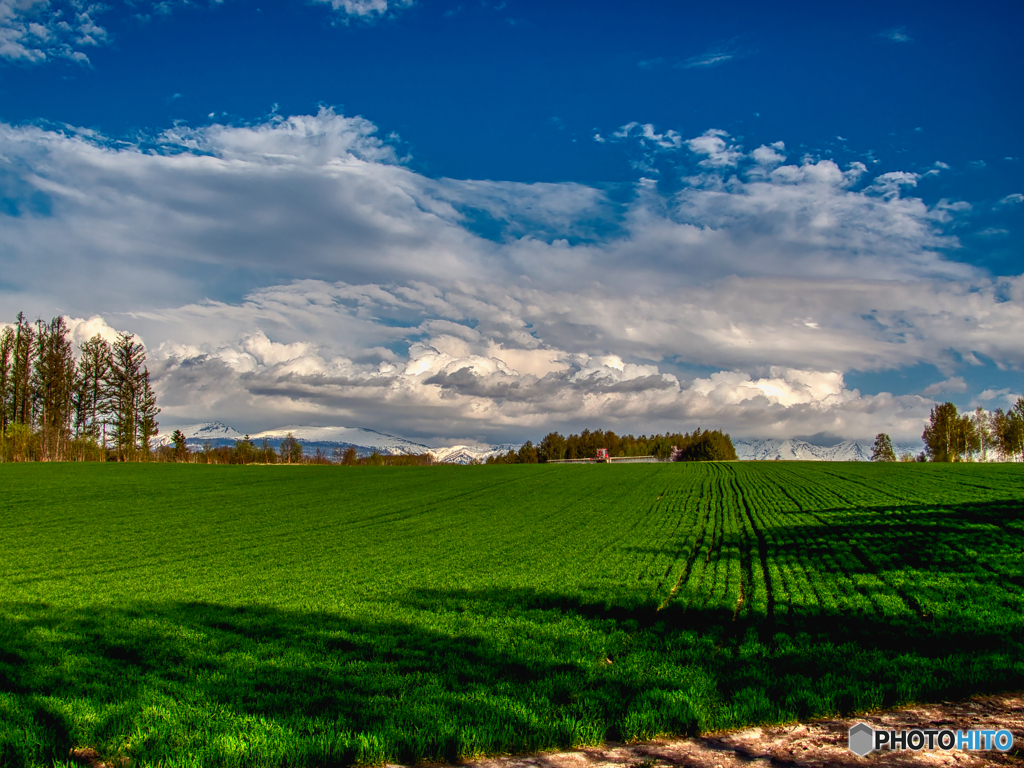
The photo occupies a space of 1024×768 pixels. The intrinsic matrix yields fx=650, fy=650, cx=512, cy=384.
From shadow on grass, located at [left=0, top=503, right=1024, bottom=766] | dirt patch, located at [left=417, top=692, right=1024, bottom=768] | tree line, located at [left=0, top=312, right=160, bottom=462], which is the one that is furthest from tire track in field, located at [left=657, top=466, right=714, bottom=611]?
tree line, located at [left=0, top=312, right=160, bottom=462]

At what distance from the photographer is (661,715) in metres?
8.31

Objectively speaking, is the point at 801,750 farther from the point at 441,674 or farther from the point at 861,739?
the point at 441,674

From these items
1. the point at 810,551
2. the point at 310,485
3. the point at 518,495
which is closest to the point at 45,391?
the point at 310,485

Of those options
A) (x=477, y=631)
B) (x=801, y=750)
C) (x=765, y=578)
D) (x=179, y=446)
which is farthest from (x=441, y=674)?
(x=179, y=446)

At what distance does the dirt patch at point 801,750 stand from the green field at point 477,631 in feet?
1.11

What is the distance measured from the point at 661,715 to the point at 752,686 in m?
1.96

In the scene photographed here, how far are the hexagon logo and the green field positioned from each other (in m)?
0.59

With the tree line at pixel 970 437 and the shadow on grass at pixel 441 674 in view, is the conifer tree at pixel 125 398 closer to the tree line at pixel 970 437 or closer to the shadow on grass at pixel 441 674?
the shadow on grass at pixel 441 674

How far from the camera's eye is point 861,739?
7562mm

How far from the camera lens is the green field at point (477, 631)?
809 centimetres

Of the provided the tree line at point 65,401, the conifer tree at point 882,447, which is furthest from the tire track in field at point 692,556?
the conifer tree at point 882,447

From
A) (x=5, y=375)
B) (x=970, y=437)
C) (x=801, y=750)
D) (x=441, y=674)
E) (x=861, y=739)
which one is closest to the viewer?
(x=801, y=750)

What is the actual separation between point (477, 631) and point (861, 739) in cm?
748

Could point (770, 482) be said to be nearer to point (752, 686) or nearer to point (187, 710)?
point (752, 686)
